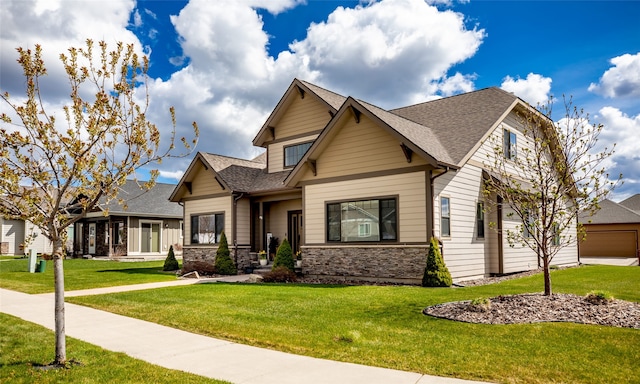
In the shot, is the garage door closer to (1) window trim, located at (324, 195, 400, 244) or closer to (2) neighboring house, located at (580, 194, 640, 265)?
(2) neighboring house, located at (580, 194, 640, 265)

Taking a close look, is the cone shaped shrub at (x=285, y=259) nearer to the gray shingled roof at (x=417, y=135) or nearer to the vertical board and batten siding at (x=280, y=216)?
the vertical board and batten siding at (x=280, y=216)

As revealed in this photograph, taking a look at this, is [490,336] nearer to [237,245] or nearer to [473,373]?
[473,373]

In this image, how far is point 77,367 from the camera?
6.14 meters

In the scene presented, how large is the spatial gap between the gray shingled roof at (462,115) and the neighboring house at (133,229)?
1949 centimetres

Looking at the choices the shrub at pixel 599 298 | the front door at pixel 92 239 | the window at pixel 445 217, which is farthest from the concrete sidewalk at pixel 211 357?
the front door at pixel 92 239

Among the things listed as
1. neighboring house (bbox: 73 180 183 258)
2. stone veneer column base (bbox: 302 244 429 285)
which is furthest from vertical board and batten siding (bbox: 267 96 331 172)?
neighboring house (bbox: 73 180 183 258)

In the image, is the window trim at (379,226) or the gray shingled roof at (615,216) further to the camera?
the gray shingled roof at (615,216)

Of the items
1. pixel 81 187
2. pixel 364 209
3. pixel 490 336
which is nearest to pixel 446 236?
pixel 364 209

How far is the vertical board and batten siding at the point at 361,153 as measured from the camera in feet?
50.0

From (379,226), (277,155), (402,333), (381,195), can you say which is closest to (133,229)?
(277,155)

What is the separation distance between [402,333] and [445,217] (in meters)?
7.95

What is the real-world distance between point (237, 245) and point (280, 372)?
1512cm

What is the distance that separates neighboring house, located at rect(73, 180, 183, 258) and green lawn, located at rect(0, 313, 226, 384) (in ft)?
79.6

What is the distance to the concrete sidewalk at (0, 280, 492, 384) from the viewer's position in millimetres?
5602
